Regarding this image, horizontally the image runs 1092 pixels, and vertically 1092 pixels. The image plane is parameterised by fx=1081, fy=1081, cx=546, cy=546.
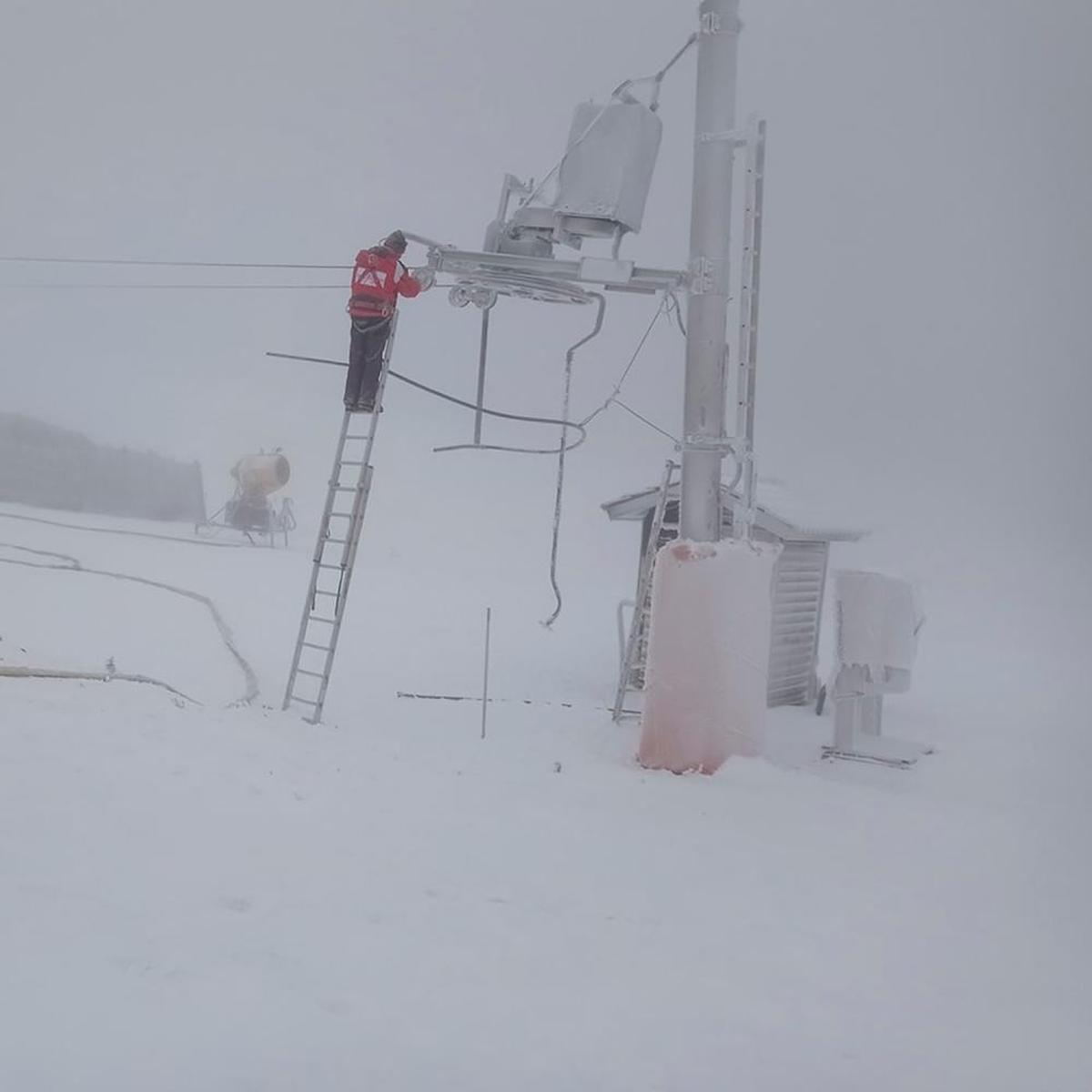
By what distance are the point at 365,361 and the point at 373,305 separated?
53cm

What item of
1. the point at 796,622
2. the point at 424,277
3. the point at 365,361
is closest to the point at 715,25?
the point at 424,277

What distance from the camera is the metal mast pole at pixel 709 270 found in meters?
7.70

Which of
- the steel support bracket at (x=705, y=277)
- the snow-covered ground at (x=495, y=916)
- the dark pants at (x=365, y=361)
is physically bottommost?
the snow-covered ground at (x=495, y=916)

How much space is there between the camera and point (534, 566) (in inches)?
1694

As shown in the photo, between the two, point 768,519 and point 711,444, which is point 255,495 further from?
point 711,444

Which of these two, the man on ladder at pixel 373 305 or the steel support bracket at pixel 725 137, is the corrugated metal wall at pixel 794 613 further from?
the steel support bracket at pixel 725 137

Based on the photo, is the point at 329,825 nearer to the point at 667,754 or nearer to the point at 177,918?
the point at 177,918

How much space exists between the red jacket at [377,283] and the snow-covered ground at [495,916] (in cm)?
333

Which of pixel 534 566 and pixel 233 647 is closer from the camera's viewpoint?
pixel 233 647

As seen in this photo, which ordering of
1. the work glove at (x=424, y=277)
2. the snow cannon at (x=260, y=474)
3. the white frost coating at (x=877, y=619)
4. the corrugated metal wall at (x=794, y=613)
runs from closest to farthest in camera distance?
the work glove at (x=424, y=277) < the white frost coating at (x=877, y=619) < the corrugated metal wall at (x=794, y=613) < the snow cannon at (x=260, y=474)

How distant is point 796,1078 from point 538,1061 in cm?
72

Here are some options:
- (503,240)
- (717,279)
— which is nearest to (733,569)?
(717,279)

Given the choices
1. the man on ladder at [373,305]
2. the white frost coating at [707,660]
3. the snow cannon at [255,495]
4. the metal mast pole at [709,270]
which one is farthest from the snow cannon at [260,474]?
the white frost coating at [707,660]

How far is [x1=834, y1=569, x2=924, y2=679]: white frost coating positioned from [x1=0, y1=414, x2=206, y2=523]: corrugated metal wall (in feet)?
87.2
